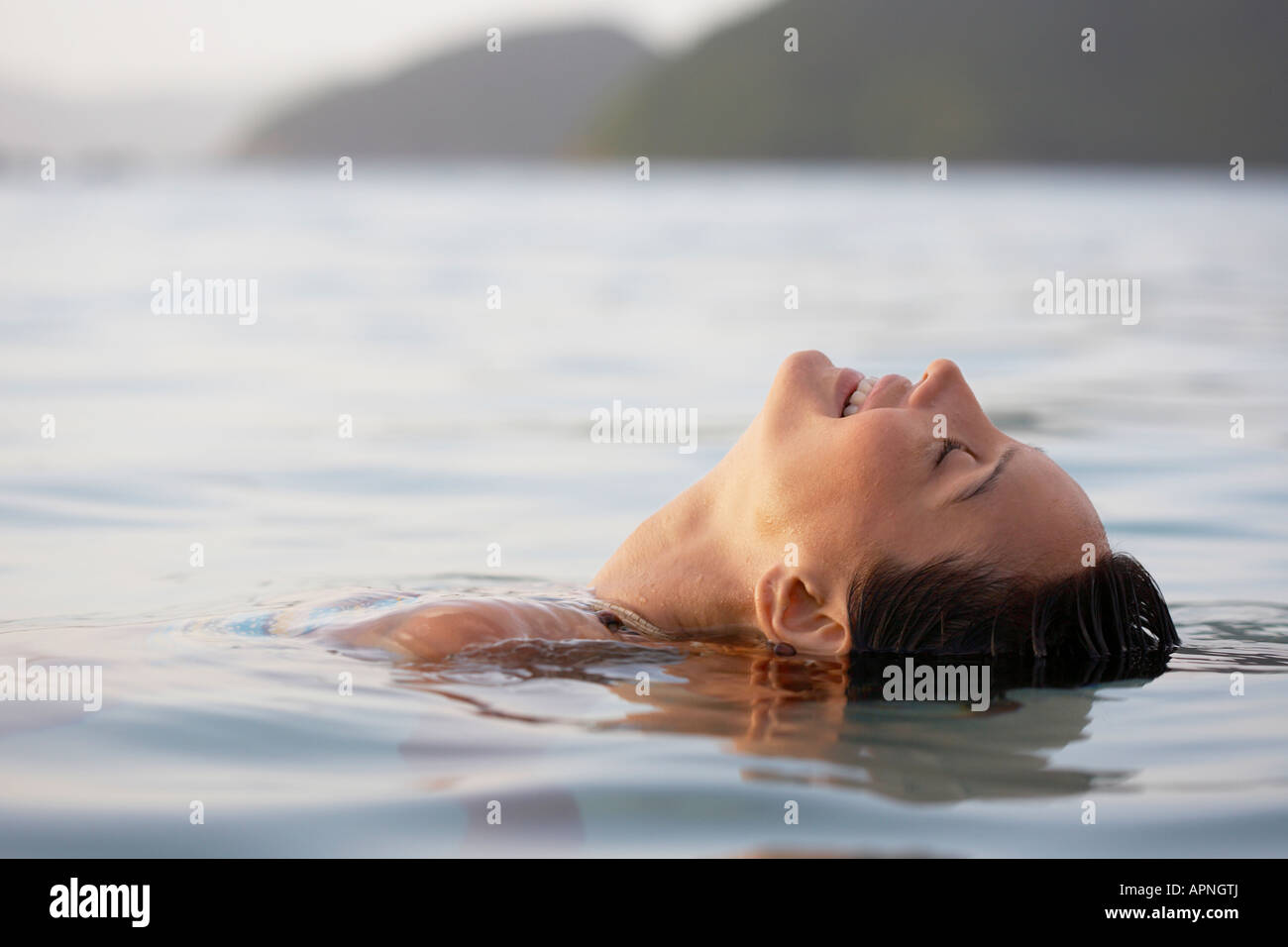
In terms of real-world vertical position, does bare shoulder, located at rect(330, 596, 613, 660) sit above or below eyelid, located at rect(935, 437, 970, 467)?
below

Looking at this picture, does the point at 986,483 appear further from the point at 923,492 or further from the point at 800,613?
the point at 800,613

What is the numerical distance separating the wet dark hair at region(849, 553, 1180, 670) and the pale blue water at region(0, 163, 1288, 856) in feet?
0.66

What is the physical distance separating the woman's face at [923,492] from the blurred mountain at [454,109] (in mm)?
179861

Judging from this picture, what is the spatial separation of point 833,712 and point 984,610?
0.58 meters

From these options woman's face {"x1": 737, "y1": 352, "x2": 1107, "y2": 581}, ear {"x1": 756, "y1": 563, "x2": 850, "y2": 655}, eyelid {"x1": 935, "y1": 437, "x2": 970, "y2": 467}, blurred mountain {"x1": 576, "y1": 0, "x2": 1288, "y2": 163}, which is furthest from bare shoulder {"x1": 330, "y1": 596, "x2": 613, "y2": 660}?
blurred mountain {"x1": 576, "y1": 0, "x2": 1288, "y2": 163}

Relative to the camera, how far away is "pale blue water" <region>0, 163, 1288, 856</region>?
125 inches

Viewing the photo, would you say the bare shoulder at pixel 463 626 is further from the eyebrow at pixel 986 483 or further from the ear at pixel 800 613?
the eyebrow at pixel 986 483

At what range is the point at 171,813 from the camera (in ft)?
10.3

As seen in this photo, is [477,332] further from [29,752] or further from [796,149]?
[796,149]

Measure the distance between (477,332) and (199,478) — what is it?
6.69m

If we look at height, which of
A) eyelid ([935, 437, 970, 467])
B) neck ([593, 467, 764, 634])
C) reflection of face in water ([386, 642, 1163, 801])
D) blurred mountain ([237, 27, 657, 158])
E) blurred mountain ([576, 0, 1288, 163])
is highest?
blurred mountain ([237, 27, 657, 158])

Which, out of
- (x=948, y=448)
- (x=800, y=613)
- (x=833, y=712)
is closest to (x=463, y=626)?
(x=800, y=613)

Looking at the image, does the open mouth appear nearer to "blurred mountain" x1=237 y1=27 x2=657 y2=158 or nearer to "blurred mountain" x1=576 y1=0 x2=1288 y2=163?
"blurred mountain" x1=576 y1=0 x2=1288 y2=163
